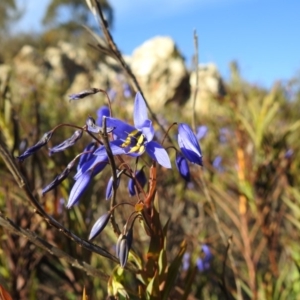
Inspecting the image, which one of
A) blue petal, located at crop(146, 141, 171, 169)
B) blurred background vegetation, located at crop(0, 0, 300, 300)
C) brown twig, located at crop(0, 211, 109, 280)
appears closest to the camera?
brown twig, located at crop(0, 211, 109, 280)

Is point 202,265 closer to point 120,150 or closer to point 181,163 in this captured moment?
point 181,163

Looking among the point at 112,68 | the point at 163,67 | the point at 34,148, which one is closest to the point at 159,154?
the point at 34,148

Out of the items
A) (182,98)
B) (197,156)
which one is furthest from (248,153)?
(182,98)

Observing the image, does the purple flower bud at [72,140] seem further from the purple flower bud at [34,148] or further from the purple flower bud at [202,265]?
the purple flower bud at [202,265]

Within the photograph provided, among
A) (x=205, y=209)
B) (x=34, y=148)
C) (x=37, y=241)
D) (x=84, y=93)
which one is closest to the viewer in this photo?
(x=37, y=241)

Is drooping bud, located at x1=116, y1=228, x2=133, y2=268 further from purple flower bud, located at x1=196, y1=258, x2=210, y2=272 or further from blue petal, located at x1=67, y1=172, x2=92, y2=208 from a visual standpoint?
purple flower bud, located at x1=196, y1=258, x2=210, y2=272

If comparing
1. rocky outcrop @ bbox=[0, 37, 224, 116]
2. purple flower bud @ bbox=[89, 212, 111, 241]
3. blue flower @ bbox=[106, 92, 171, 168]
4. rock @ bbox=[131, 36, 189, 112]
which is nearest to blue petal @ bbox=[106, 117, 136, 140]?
blue flower @ bbox=[106, 92, 171, 168]
